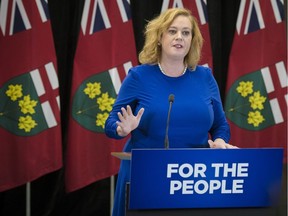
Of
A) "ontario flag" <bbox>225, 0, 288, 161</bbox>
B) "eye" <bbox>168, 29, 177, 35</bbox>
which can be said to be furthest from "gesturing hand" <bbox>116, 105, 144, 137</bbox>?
"ontario flag" <bbox>225, 0, 288, 161</bbox>

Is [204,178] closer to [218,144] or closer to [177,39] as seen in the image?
[218,144]

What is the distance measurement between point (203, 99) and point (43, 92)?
193cm

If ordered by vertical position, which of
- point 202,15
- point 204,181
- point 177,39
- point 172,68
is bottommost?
point 204,181

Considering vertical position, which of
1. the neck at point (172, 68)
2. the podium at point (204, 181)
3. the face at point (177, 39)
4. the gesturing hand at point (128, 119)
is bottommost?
the podium at point (204, 181)

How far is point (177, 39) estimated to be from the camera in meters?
2.36

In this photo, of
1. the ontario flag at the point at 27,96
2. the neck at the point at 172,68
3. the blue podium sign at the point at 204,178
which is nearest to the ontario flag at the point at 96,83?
the ontario flag at the point at 27,96

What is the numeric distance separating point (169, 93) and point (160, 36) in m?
0.31

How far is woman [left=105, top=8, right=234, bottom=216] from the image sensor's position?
2.25m

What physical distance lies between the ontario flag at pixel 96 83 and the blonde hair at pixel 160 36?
1572mm

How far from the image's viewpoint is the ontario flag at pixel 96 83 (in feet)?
13.2

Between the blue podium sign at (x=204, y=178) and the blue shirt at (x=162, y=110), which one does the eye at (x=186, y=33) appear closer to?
the blue shirt at (x=162, y=110)

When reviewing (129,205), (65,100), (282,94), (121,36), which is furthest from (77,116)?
(129,205)

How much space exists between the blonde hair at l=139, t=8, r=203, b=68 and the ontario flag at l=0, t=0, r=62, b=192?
165 cm

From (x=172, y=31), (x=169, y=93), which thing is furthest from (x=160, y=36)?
(x=169, y=93)
